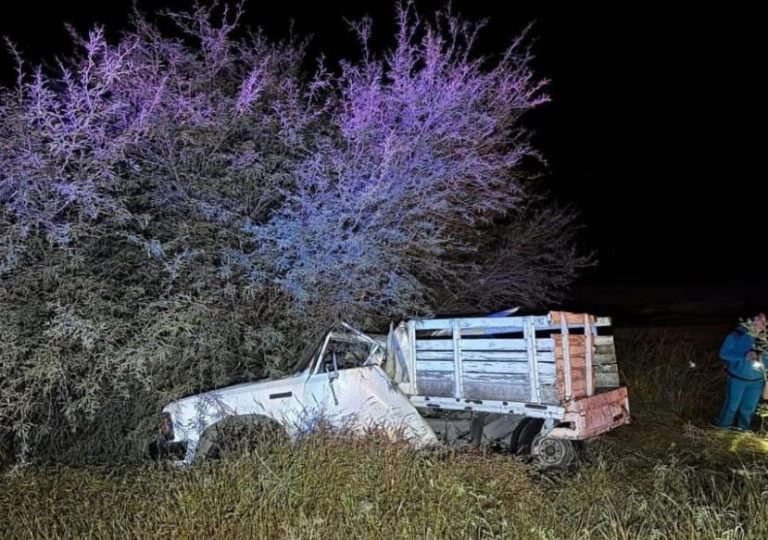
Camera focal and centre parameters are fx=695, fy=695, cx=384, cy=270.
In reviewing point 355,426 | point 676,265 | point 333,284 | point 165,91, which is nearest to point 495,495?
point 355,426

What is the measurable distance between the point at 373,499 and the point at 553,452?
262 cm

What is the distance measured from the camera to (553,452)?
20.6 feet

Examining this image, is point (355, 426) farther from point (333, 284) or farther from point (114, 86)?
point (114, 86)

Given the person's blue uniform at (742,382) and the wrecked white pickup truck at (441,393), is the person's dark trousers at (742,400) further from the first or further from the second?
the wrecked white pickup truck at (441,393)

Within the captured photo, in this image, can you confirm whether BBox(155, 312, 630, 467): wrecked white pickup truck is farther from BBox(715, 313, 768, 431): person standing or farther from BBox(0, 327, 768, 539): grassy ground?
BBox(715, 313, 768, 431): person standing

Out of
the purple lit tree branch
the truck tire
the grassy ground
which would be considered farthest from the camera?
the truck tire

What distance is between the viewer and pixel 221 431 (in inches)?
227

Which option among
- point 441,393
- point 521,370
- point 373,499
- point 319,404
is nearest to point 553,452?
point 521,370

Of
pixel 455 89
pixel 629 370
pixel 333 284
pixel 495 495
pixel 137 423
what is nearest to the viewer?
pixel 495 495

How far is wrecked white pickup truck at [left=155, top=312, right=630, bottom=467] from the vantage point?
580 cm

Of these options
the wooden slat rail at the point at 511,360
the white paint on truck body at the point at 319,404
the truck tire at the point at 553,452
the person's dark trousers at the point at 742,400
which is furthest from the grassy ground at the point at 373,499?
the person's dark trousers at the point at 742,400

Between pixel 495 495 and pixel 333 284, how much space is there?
292 cm

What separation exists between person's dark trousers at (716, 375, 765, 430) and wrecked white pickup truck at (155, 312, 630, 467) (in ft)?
6.03

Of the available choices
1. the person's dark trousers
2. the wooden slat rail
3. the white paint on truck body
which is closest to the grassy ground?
the white paint on truck body
